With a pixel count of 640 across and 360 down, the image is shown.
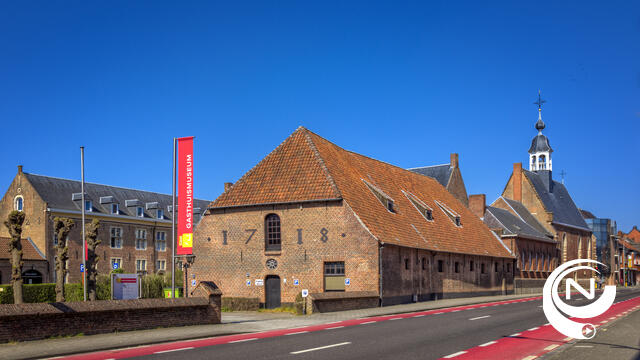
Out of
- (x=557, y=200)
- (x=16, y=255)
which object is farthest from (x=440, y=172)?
(x=16, y=255)

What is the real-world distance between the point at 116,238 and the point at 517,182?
50.6 metres

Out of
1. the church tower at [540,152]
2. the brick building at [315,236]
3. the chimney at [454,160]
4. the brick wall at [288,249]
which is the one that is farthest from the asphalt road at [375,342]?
the church tower at [540,152]

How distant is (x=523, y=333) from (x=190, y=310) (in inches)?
426

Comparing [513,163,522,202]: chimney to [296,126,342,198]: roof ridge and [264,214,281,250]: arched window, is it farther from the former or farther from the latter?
[264,214,281,250]: arched window

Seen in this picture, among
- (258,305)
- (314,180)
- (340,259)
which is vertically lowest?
(258,305)

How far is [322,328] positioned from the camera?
21.0 m

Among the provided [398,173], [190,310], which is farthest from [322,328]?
[398,173]

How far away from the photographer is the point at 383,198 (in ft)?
130

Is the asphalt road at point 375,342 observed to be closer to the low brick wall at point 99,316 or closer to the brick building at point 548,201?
the low brick wall at point 99,316

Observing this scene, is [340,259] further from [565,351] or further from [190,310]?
[565,351]

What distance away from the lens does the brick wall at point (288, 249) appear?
3412 centimetres

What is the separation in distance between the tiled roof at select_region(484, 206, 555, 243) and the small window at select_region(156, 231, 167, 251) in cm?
3521

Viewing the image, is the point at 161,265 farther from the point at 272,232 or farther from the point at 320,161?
the point at 320,161

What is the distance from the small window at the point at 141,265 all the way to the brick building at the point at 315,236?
31.3m
